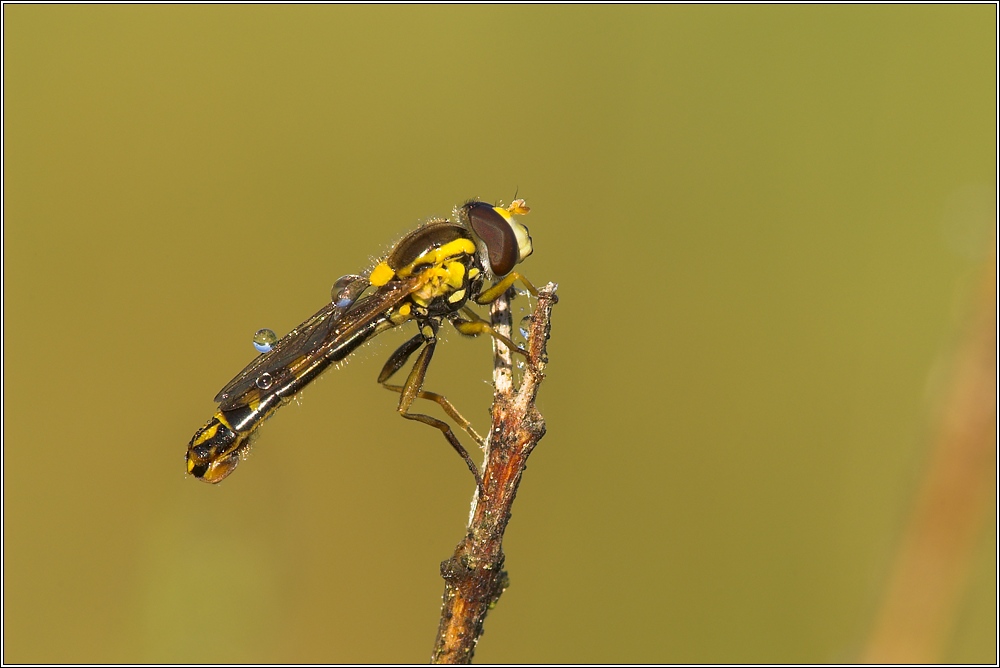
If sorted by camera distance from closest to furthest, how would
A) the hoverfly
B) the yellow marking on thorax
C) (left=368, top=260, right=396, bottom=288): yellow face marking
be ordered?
the yellow marking on thorax
the hoverfly
(left=368, top=260, right=396, bottom=288): yellow face marking

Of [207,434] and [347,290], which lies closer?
[207,434]

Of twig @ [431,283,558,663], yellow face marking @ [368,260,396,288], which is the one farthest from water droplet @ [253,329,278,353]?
twig @ [431,283,558,663]

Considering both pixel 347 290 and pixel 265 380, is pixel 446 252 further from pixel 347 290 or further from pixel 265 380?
pixel 265 380

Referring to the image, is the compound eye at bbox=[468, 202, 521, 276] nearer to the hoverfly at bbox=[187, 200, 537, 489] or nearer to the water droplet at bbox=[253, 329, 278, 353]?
the hoverfly at bbox=[187, 200, 537, 489]

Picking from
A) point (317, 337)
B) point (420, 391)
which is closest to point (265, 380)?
point (317, 337)

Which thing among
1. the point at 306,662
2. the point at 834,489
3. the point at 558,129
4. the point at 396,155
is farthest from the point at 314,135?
the point at 834,489

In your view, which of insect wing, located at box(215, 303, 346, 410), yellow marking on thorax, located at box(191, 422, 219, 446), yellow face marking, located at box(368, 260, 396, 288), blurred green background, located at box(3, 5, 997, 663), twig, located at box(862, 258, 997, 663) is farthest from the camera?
blurred green background, located at box(3, 5, 997, 663)

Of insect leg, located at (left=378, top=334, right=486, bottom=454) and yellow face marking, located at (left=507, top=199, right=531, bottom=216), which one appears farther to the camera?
yellow face marking, located at (left=507, top=199, right=531, bottom=216)
